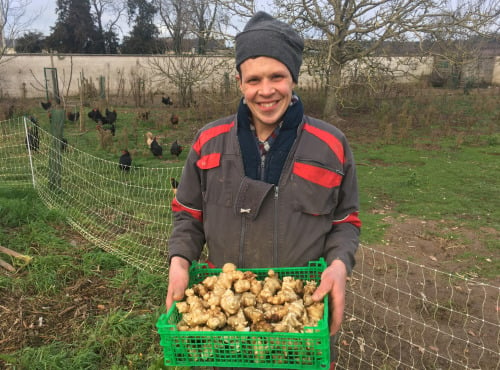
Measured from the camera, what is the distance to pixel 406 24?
11.6 metres

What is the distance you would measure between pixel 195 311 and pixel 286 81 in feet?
3.07

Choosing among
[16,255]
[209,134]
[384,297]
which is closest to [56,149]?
[16,255]

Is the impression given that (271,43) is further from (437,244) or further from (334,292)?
(437,244)

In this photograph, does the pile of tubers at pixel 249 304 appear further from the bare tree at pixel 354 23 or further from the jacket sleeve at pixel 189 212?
the bare tree at pixel 354 23

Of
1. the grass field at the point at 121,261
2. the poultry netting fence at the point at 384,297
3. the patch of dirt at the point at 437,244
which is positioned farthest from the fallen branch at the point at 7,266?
the patch of dirt at the point at 437,244

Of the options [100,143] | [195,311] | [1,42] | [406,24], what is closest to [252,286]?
[195,311]

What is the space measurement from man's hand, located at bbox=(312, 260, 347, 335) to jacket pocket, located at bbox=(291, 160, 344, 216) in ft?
0.91

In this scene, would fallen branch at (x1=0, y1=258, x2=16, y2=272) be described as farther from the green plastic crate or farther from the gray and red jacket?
the green plastic crate

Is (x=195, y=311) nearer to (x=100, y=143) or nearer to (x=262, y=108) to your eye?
(x=262, y=108)

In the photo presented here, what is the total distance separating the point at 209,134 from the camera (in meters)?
1.87

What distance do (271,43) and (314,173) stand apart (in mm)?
538

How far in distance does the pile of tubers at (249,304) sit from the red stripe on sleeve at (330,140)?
0.54 m

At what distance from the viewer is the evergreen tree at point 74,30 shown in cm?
2906

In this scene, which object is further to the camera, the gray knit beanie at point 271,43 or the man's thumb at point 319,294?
the gray knit beanie at point 271,43
